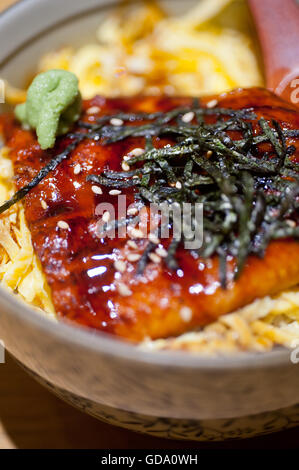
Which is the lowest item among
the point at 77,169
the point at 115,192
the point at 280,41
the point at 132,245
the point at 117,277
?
the point at 117,277

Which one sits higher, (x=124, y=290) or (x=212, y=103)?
(x=212, y=103)

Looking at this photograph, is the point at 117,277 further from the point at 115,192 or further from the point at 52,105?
the point at 52,105

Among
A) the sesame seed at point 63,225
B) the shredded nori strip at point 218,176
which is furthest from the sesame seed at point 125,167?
the sesame seed at point 63,225

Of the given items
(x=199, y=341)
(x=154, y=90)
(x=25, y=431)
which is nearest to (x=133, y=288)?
(x=199, y=341)

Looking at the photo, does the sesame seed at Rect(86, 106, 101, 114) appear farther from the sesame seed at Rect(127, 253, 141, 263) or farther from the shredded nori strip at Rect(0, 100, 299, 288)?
the sesame seed at Rect(127, 253, 141, 263)

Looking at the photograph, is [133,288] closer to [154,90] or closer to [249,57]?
[154,90]

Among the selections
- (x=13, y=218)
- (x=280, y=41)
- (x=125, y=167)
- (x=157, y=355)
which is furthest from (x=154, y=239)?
(x=280, y=41)
